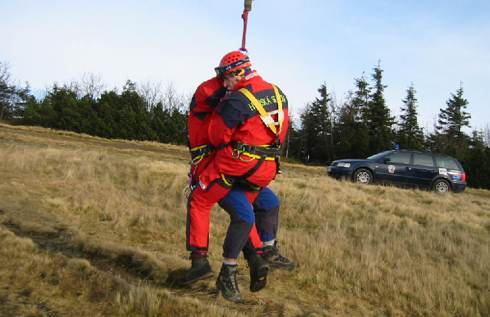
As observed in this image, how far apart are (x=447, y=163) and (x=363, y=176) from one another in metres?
3.20

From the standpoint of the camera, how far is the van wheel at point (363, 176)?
50.0 ft

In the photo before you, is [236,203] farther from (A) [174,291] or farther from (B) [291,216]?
(B) [291,216]

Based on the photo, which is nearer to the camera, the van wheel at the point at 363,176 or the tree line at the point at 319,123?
the van wheel at the point at 363,176

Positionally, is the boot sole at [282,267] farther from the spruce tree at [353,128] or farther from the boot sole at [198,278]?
the spruce tree at [353,128]

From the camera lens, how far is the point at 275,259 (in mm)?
4230

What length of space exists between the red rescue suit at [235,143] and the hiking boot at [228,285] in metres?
0.12

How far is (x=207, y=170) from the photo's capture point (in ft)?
11.7

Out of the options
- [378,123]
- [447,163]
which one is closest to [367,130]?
[378,123]

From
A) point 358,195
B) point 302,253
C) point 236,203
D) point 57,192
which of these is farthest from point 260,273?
point 358,195

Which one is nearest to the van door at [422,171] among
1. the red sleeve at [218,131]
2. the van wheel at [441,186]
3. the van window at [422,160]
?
the van window at [422,160]

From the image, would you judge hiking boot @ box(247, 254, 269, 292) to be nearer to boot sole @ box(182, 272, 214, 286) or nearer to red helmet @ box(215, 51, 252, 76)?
boot sole @ box(182, 272, 214, 286)

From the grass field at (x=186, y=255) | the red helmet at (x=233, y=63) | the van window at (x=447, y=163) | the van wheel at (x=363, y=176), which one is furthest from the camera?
the van window at (x=447, y=163)

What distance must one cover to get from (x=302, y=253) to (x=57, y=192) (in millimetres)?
4594

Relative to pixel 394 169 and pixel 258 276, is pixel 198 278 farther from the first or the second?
pixel 394 169
